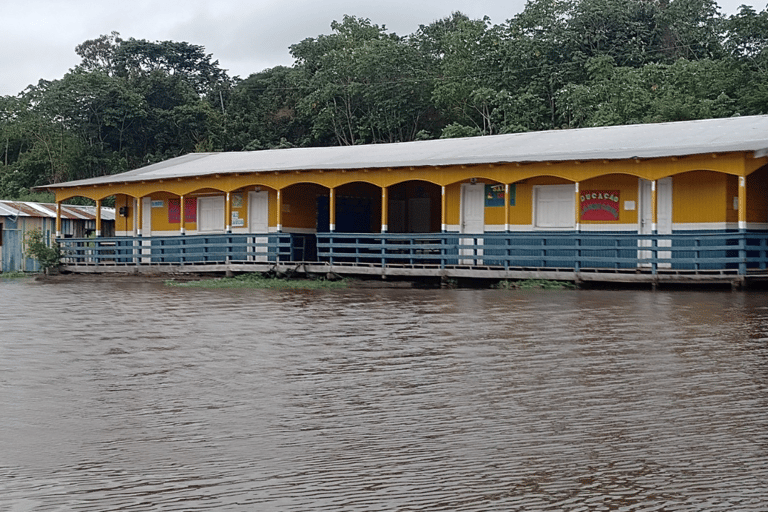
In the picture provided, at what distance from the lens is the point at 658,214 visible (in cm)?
2159

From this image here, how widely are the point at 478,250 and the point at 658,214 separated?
4.24 metres

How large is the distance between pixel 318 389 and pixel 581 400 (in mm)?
2086

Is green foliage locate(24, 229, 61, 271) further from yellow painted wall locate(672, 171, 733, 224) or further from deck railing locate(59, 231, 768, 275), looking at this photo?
yellow painted wall locate(672, 171, 733, 224)

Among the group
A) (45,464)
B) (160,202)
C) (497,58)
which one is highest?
(497,58)

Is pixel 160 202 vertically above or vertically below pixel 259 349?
above

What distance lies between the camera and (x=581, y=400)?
770 cm

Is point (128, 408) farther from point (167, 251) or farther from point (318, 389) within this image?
point (167, 251)

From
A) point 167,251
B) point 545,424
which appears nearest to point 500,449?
point 545,424

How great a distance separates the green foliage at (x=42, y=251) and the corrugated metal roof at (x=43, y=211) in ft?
2.86

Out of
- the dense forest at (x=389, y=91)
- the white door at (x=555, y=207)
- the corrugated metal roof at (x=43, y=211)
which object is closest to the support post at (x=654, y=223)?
the white door at (x=555, y=207)

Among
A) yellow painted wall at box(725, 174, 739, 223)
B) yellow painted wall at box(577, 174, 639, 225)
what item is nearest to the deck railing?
yellow painted wall at box(577, 174, 639, 225)

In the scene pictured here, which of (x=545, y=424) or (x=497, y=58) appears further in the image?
(x=497, y=58)

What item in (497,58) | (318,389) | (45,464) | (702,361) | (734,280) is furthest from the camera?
(497,58)

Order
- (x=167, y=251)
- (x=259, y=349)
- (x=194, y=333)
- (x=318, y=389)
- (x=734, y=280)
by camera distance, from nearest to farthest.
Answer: (x=318, y=389)
(x=259, y=349)
(x=194, y=333)
(x=734, y=280)
(x=167, y=251)
